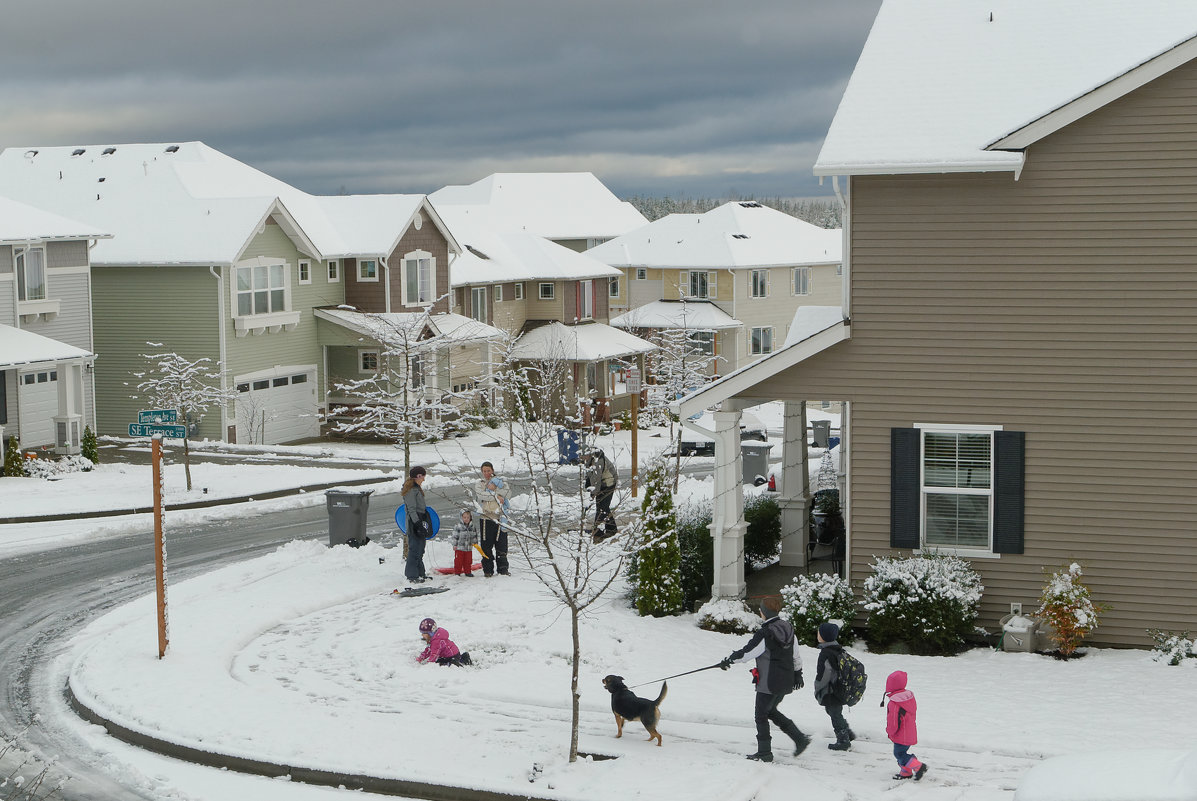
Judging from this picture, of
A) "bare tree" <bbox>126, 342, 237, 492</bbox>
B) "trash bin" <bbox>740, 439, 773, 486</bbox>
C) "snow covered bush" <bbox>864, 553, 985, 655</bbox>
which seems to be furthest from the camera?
"bare tree" <bbox>126, 342, 237, 492</bbox>

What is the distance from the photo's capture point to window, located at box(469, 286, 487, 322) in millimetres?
50188

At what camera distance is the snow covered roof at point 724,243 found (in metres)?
64.3

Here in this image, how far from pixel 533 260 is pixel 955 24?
36.2 metres

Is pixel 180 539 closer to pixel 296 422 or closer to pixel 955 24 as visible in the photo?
pixel 955 24

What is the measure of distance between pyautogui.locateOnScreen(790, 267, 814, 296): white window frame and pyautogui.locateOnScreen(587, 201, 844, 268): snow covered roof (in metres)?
0.58

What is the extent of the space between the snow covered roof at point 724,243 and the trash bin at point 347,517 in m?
42.9

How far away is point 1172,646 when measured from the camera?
50.3 ft

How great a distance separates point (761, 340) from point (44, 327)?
123ft

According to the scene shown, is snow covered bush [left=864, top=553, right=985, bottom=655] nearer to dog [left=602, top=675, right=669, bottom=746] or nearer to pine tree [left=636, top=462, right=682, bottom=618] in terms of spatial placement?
pine tree [left=636, top=462, right=682, bottom=618]

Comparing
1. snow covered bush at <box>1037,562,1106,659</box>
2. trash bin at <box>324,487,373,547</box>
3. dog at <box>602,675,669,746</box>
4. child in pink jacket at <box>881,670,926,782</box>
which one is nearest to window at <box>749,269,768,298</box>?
trash bin at <box>324,487,373,547</box>

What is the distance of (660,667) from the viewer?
1499cm

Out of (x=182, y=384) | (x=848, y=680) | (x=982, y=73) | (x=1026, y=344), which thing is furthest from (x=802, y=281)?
(x=848, y=680)

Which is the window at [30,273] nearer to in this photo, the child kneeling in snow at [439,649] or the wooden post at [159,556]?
the wooden post at [159,556]

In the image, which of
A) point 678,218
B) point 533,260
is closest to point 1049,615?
point 533,260
